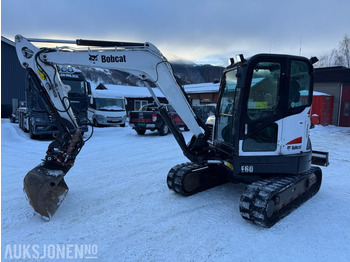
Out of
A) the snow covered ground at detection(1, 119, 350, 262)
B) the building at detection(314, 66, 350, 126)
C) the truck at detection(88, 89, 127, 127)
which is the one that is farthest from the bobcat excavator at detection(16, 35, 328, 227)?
the building at detection(314, 66, 350, 126)

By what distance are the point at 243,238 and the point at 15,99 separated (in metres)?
27.0

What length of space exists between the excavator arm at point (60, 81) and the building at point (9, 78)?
23901 millimetres

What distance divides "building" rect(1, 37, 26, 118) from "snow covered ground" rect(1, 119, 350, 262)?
71.8ft

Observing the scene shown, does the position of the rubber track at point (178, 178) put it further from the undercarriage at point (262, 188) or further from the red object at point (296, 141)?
the red object at point (296, 141)

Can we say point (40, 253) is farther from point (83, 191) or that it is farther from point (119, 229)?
point (83, 191)

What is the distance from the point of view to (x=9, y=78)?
24266mm

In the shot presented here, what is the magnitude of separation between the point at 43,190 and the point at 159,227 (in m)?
1.82

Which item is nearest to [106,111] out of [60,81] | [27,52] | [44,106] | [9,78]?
[44,106]

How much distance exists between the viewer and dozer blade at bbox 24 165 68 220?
3.83 metres

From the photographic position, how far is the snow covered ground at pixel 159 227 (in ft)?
10.2

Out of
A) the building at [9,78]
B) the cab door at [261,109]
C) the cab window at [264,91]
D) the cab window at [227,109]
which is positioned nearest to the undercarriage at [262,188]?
the cab door at [261,109]

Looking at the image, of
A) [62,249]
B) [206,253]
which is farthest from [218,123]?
[62,249]

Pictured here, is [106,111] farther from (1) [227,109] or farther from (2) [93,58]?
(1) [227,109]

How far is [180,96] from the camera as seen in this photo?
15.0 ft
